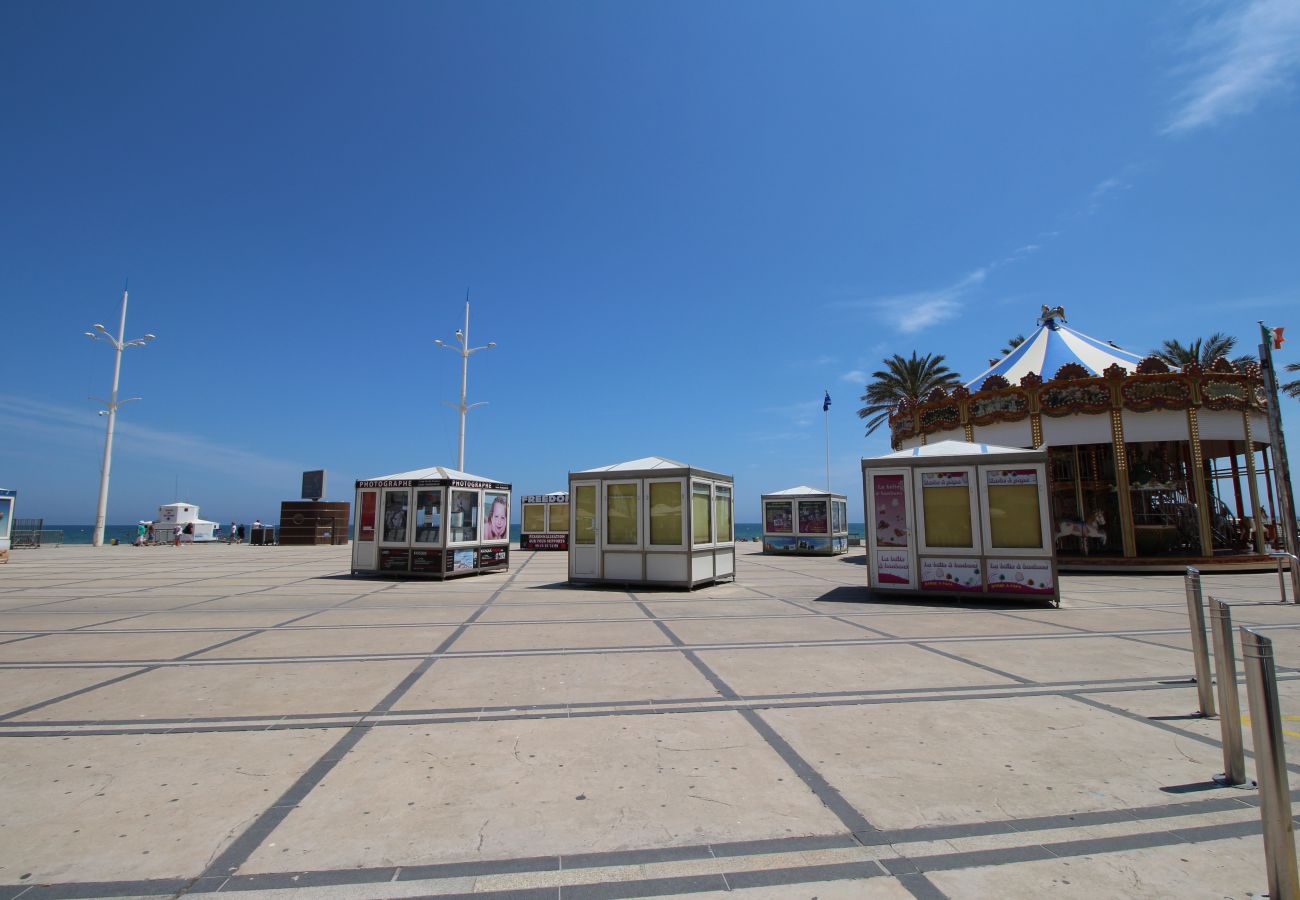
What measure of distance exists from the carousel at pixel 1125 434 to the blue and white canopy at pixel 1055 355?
62mm

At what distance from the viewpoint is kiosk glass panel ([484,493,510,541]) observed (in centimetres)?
1770

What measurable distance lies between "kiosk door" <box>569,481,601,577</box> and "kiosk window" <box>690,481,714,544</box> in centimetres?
216

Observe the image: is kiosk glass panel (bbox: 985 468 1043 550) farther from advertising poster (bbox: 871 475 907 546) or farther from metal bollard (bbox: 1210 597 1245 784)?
metal bollard (bbox: 1210 597 1245 784)

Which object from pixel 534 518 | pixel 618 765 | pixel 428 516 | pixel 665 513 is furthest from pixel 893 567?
pixel 534 518

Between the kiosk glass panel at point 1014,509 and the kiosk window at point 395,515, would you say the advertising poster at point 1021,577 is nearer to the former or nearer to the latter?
the kiosk glass panel at point 1014,509

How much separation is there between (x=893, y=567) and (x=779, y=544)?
49.5 feet

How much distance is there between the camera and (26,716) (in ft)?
16.0

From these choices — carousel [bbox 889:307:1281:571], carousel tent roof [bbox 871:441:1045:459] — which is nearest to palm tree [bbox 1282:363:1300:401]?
carousel [bbox 889:307:1281:571]

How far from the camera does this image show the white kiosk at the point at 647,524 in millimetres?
13336

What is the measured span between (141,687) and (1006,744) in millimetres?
7015

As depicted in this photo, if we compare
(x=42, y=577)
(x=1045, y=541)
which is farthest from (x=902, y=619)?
(x=42, y=577)

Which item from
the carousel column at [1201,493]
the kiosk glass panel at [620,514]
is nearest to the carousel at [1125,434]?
the carousel column at [1201,493]

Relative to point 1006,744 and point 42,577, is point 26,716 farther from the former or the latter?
point 42,577

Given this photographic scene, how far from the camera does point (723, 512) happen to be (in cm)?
1513
